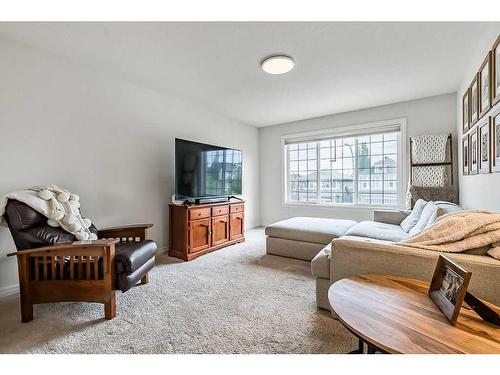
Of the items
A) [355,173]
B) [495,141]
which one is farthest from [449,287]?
[355,173]

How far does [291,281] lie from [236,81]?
7.91 ft

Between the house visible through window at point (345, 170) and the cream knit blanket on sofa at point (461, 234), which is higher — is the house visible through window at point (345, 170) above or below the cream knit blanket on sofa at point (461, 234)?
above

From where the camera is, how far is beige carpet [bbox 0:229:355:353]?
1.45 meters

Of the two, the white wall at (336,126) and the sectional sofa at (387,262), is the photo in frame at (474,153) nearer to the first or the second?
the sectional sofa at (387,262)

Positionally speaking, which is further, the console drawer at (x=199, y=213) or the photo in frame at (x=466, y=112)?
the console drawer at (x=199, y=213)

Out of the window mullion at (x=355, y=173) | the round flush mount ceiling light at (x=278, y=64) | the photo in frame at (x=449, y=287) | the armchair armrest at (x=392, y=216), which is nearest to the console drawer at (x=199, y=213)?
the round flush mount ceiling light at (x=278, y=64)

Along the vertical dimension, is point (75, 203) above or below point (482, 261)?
above

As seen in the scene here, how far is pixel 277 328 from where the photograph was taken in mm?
1621

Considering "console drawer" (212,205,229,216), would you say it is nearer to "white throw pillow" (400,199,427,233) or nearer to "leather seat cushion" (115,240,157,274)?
"leather seat cushion" (115,240,157,274)

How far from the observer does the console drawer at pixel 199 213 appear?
3.14 m

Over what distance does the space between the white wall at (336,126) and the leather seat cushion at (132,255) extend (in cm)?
334

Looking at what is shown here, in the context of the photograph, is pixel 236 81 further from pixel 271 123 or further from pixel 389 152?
pixel 389 152

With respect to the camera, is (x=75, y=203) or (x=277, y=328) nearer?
(x=277, y=328)
